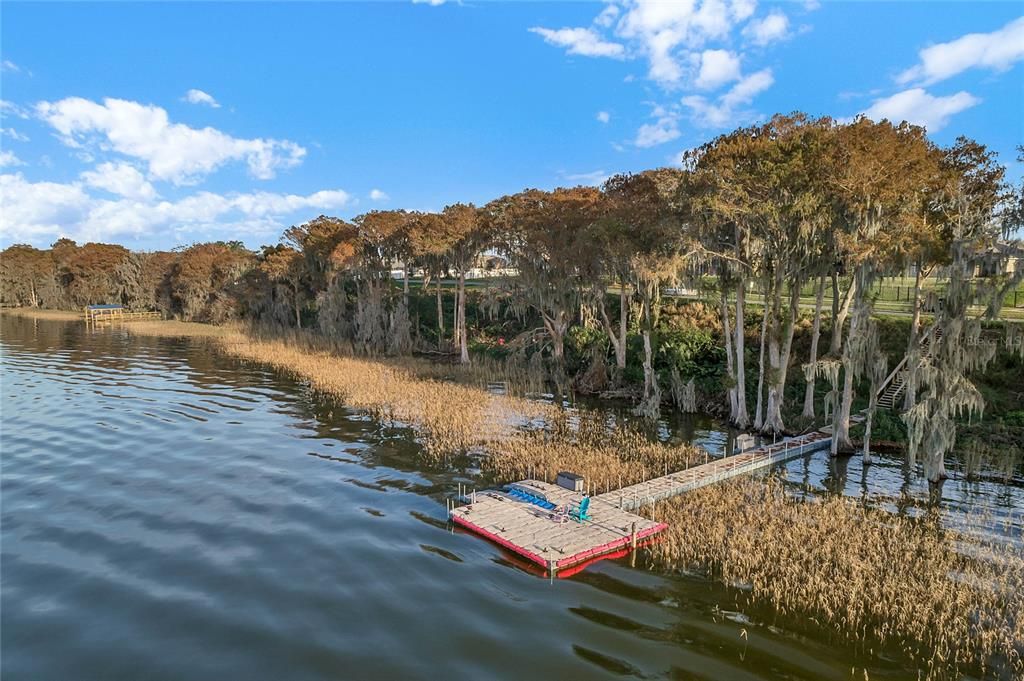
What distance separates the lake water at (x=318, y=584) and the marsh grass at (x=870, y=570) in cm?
76

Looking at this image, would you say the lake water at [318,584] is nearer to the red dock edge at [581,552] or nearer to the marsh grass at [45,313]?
the red dock edge at [581,552]

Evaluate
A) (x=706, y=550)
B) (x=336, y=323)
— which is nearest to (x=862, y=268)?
(x=706, y=550)

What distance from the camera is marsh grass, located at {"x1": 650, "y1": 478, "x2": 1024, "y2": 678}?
35.6 ft

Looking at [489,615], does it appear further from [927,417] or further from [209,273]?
[209,273]

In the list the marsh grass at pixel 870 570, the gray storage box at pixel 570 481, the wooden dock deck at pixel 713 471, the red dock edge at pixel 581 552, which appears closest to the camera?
the marsh grass at pixel 870 570

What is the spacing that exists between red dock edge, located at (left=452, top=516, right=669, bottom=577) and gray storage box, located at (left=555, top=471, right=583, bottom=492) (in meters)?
3.00

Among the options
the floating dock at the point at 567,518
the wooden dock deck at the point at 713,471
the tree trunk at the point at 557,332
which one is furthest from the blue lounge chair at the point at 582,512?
the tree trunk at the point at 557,332

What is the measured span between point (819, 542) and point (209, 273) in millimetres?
80798

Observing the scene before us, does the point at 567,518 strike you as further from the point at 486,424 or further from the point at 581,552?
the point at 486,424

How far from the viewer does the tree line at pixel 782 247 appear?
757 inches

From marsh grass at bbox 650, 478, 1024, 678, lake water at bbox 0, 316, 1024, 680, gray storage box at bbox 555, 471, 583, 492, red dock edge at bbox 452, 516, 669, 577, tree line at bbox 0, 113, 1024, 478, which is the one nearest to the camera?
lake water at bbox 0, 316, 1024, 680

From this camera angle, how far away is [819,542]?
14.2 metres

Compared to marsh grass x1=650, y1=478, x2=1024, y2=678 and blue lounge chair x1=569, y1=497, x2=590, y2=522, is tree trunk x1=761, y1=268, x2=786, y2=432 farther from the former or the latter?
blue lounge chair x1=569, y1=497, x2=590, y2=522

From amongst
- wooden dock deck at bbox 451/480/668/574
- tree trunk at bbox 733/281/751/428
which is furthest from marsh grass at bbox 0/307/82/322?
tree trunk at bbox 733/281/751/428
